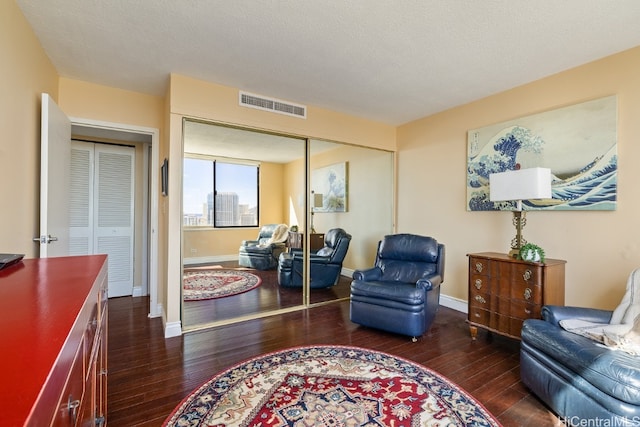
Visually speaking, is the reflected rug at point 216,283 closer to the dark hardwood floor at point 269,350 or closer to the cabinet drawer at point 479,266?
the dark hardwood floor at point 269,350

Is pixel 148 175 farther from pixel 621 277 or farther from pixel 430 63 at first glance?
pixel 621 277

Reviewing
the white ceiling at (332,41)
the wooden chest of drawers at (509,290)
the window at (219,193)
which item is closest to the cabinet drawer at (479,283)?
the wooden chest of drawers at (509,290)

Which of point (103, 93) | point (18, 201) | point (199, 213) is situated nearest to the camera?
point (18, 201)

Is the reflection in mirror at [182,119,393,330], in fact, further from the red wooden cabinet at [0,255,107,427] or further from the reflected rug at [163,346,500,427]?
the red wooden cabinet at [0,255,107,427]

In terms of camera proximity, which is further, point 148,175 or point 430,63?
point 148,175

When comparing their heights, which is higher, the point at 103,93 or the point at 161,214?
the point at 103,93

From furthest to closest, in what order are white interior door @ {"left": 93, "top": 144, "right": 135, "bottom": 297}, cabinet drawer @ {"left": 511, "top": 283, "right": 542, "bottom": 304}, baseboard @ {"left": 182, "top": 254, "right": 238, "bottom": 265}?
white interior door @ {"left": 93, "top": 144, "right": 135, "bottom": 297}, baseboard @ {"left": 182, "top": 254, "right": 238, "bottom": 265}, cabinet drawer @ {"left": 511, "top": 283, "right": 542, "bottom": 304}

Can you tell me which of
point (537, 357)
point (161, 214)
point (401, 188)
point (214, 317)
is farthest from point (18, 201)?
point (401, 188)

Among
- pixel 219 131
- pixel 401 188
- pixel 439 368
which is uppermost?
pixel 219 131

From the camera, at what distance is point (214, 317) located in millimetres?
3311

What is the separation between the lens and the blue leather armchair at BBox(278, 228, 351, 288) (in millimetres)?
4160

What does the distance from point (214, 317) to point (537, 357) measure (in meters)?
2.97

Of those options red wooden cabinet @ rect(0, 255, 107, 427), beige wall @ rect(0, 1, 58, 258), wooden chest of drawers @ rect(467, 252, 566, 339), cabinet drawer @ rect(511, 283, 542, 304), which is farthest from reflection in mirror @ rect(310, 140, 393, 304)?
red wooden cabinet @ rect(0, 255, 107, 427)

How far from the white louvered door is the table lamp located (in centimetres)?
455
